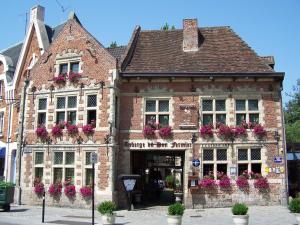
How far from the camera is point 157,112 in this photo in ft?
70.3

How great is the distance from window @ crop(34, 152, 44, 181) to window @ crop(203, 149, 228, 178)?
9368mm

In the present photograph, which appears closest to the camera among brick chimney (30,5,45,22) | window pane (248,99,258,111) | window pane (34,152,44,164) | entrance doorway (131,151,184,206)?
window pane (248,99,258,111)

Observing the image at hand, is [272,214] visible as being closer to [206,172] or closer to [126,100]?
[206,172]

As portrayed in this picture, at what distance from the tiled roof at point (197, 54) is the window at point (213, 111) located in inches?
69.4

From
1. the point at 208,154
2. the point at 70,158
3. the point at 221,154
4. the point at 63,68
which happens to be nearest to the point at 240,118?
the point at 221,154

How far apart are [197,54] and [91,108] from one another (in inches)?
283

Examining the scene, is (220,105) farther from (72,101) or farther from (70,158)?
(70,158)

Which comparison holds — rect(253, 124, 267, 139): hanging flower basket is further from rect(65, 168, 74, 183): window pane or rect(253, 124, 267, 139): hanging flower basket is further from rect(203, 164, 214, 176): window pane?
rect(65, 168, 74, 183): window pane

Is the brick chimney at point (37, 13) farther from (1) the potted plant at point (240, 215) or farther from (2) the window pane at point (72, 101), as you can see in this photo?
(1) the potted plant at point (240, 215)

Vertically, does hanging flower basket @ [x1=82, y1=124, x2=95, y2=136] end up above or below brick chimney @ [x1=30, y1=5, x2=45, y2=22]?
below

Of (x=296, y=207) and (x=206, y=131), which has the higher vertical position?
(x=206, y=131)

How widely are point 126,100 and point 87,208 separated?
637 centimetres

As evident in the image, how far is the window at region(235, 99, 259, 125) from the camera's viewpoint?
20922 mm

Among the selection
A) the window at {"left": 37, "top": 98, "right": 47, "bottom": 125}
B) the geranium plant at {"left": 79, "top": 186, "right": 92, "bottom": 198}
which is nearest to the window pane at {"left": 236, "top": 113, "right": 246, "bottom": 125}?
the geranium plant at {"left": 79, "top": 186, "right": 92, "bottom": 198}
